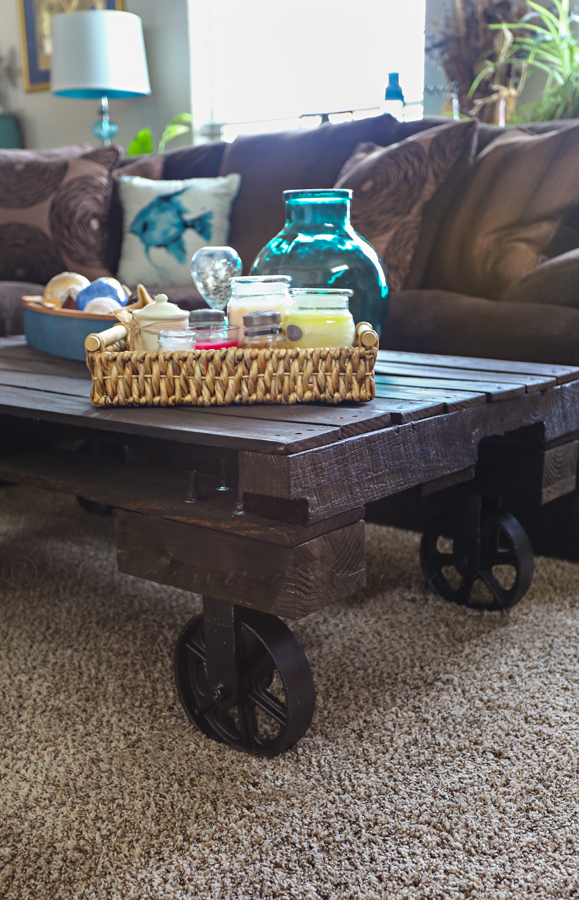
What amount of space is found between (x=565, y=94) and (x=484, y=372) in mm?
1516

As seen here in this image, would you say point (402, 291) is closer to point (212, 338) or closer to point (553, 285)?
point (553, 285)

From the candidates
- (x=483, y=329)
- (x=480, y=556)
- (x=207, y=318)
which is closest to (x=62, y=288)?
(x=207, y=318)

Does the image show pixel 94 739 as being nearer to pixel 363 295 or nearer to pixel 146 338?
pixel 146 338

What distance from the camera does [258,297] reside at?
1.10 m

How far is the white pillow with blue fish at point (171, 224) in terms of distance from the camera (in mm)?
2465

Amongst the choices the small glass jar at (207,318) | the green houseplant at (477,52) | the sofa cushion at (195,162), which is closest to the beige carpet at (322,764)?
the small glass jar at (207,318)

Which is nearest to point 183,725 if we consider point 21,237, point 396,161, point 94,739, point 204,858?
point 94,739

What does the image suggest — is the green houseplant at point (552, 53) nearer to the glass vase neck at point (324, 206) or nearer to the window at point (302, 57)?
the window at point (302, 57)

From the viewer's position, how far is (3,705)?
104 cm

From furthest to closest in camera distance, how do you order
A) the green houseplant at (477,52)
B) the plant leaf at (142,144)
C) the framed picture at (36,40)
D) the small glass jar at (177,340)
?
the framed picture at (36,40) < the plant leaf at (142,144) < the green houseplant at (477,52) < the small glass jar at (177,340)

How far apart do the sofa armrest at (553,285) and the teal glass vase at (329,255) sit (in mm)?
415

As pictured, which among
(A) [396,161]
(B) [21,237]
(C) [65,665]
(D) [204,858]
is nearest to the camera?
(D) [204,858]

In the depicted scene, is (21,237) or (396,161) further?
(21,237)

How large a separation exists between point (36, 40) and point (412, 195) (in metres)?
3.41
